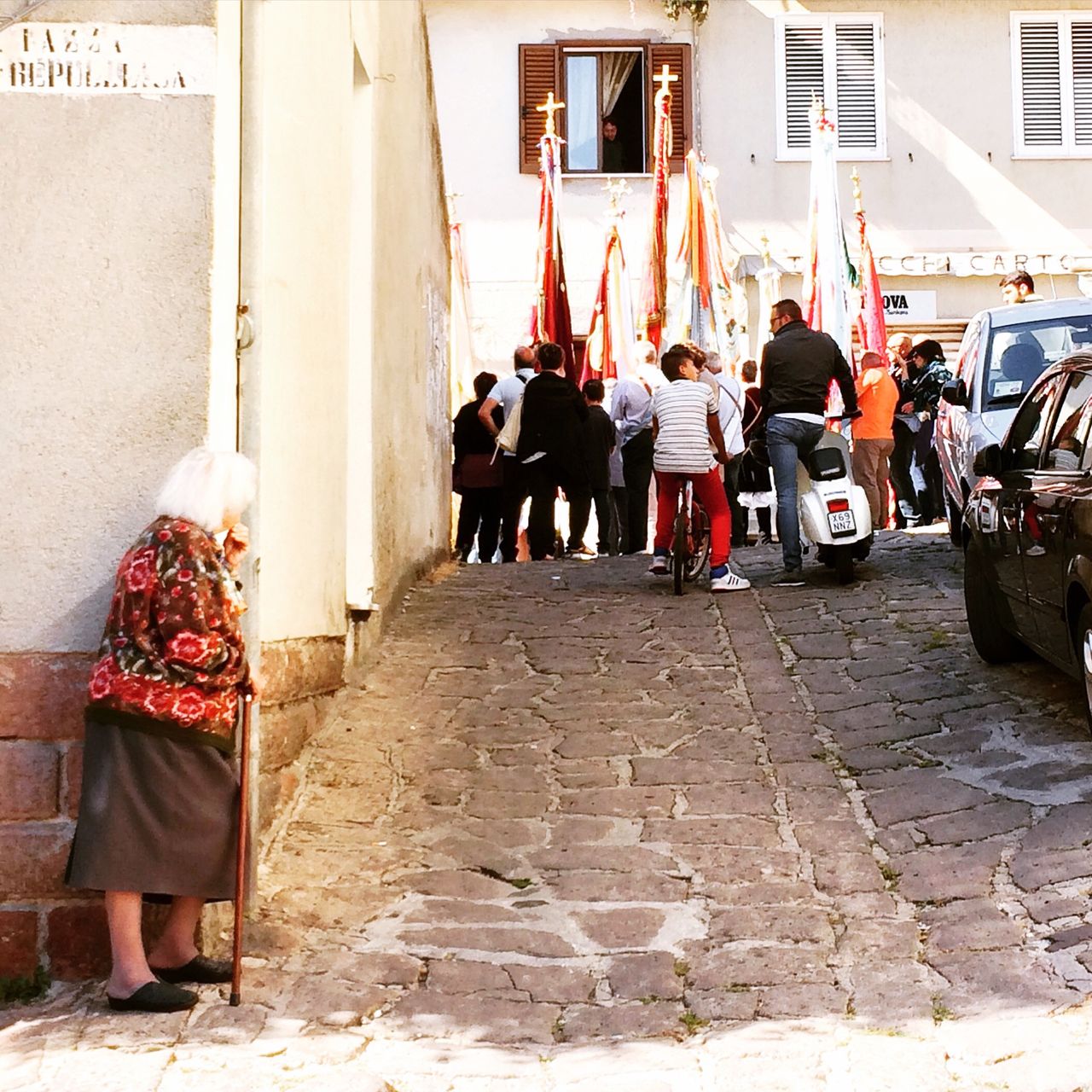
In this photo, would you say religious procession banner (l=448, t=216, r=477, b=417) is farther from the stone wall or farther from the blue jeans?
the stone wall

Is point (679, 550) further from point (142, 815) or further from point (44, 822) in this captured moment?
point (142, 815)

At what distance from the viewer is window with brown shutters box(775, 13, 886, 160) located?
947 inches

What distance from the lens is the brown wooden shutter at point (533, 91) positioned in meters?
23.7

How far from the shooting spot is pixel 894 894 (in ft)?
20.9

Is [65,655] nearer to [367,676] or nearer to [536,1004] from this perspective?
[536,1004]

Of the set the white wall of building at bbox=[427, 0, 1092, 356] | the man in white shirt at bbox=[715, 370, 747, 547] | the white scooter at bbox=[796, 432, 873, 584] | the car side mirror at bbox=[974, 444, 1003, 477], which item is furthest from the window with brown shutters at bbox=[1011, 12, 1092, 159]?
the car side mirror at bbox=[974, 444, 1003, 477]

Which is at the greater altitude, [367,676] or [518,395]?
[518,395]

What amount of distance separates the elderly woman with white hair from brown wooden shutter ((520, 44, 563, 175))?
62.3 feet

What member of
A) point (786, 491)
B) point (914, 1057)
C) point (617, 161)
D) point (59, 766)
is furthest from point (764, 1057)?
point (617, 161)

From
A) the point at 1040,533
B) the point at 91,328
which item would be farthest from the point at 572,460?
the point at 91,328

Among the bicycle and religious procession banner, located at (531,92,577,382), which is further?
religious procession banner, located at (531,92,577,382)

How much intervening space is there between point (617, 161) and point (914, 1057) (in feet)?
66.8

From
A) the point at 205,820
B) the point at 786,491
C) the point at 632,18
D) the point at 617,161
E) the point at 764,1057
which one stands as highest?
the point at 632,18

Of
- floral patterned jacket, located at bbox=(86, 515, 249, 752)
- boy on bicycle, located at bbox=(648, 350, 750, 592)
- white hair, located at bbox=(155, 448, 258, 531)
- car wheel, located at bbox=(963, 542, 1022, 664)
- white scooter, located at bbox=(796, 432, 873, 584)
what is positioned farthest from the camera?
white scooter, located at bbox=(796, 432, 873, 584)
